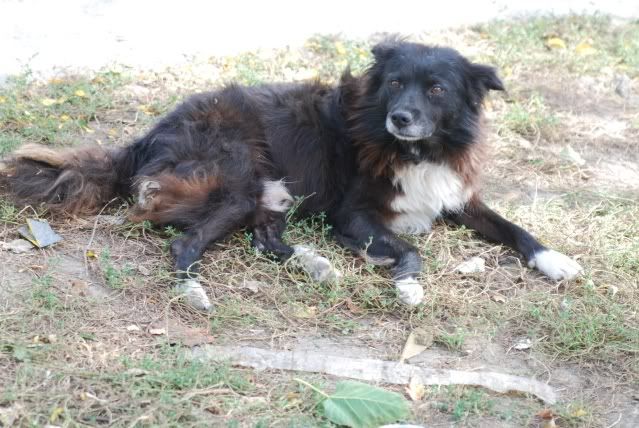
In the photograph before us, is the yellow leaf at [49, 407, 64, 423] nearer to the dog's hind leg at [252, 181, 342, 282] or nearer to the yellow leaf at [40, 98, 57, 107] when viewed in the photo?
the dog's hind leg at [252, 181, 342, 282]

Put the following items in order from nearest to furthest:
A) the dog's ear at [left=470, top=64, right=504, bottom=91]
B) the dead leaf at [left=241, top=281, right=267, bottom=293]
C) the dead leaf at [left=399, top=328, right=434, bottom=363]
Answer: the dead leaf at [left=399, top=328, right=434, bottom=363] → the dead leaf at [left=241, top=281, right=267, bottom=293] → the dog's ear at [left=470, top=64, right=504, bottom=91]

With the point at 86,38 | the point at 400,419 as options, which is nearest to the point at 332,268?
the point at 400,419

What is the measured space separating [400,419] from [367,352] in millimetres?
676

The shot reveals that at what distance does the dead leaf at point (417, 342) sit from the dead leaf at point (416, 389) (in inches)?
9.6

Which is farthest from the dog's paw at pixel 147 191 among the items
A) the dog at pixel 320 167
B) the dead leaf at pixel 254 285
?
the dead leaf at pixel 254 285

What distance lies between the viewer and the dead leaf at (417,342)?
434cm

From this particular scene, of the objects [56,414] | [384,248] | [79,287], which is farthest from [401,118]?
[56,414]

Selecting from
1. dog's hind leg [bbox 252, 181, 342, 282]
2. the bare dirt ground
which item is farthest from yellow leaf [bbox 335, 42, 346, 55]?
dog's hind leg [bbox 252, 181, 342, 282]

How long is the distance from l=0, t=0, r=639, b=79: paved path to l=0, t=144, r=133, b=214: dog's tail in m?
2.32

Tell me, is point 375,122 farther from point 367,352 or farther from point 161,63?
point 161,63

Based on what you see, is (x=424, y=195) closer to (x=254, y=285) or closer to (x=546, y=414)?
(x=254, y=285)

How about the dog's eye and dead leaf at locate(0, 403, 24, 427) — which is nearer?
dead leaf at locate(0, 403, 24, 427)

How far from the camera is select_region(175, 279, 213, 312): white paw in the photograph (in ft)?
14.9

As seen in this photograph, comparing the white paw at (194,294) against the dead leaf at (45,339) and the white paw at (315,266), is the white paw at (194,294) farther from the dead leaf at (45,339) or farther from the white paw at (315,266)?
the dead leaf at (45,339)
